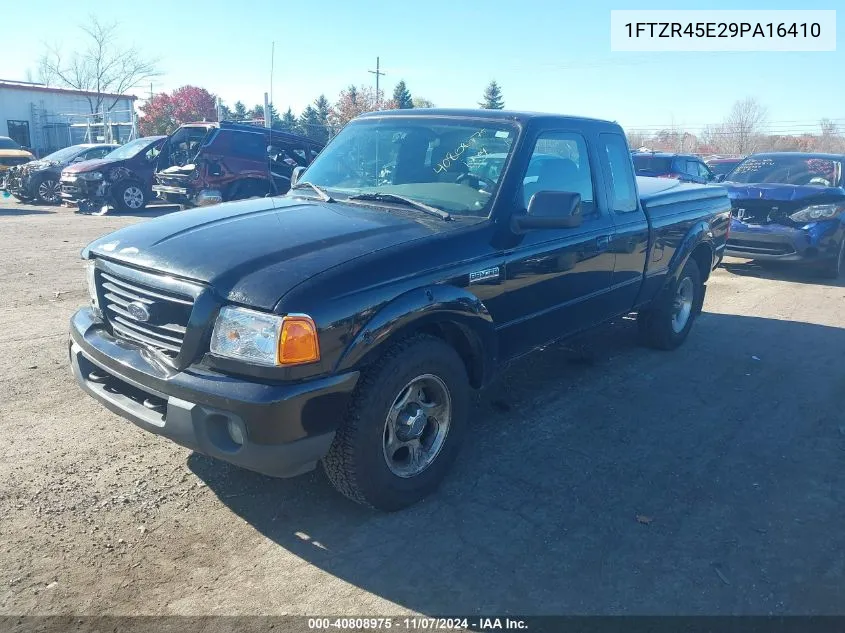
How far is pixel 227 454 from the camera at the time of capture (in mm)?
2883

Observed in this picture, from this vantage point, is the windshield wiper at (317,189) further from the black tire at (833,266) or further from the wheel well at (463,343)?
the black tire at (833,266)

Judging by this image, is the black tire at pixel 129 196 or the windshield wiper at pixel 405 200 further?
the black tire at pixel 129 196

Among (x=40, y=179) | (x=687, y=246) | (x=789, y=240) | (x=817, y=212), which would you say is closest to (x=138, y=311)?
(x=687, y=246)

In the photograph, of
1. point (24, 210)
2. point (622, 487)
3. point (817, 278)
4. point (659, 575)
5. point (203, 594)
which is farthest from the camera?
point (24, 210)

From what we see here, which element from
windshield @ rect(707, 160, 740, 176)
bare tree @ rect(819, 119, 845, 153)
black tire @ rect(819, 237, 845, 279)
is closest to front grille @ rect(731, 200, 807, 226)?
black tire @ rect(819, 237, 845, 279)

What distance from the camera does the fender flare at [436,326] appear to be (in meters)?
3.02

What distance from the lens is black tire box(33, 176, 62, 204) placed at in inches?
710

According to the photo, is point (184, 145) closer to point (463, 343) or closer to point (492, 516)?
point (463, 343)

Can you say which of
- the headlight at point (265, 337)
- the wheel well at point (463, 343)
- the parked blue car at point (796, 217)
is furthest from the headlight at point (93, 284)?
the parked blue car at point (796, 217)

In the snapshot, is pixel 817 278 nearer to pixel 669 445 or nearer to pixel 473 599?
pixel 669 445

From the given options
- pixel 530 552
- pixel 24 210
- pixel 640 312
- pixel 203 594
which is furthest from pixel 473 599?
pixel 24 210

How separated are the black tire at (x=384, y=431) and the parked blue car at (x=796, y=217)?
7.77 meters

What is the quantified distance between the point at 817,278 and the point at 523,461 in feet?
26.6

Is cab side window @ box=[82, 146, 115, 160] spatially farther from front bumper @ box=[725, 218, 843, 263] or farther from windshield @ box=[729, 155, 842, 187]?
front bumper @ box=[725, 218, 843, 263]
